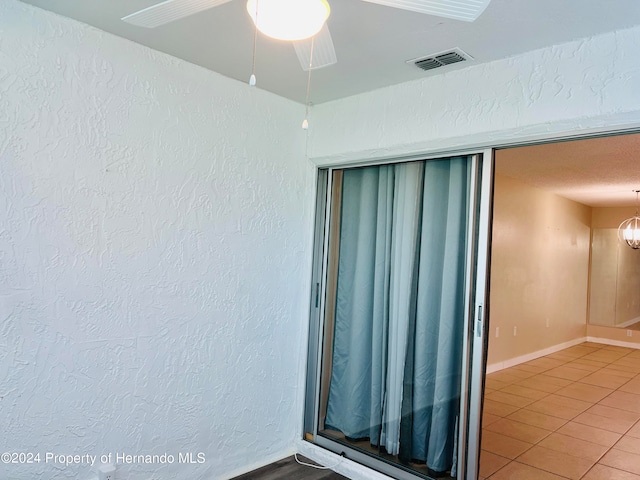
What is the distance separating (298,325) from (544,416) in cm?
242

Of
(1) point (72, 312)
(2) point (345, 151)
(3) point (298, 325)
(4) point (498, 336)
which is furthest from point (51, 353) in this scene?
(4) point (498, 336)

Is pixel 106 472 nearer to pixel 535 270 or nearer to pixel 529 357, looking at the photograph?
pixel 529 357

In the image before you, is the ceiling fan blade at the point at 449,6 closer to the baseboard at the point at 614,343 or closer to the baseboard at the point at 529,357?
the baseboard at the point at 529,357

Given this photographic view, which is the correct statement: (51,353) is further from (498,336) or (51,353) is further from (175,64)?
(498,336)

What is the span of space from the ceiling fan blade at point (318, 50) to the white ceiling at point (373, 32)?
30 cm

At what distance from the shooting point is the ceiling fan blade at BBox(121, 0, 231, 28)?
134cm

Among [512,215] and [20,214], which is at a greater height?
[512,215]

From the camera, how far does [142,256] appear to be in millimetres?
2375

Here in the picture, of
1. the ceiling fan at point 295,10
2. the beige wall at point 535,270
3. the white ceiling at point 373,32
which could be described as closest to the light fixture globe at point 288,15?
the ceiling fan at point 295,10

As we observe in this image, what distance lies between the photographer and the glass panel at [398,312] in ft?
8.44

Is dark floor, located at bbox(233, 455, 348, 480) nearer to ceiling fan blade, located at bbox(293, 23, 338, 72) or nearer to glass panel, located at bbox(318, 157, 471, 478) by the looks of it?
glass panel, located at bbox(318, 157, 471, 478)

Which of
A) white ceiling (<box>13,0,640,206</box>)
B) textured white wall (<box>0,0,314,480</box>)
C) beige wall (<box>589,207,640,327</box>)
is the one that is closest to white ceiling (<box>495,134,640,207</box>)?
beige wall (<box>589,207,640,327</box>)

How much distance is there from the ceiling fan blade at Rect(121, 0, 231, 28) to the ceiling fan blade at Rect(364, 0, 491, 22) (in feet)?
1.62

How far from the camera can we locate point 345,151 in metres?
2.96
